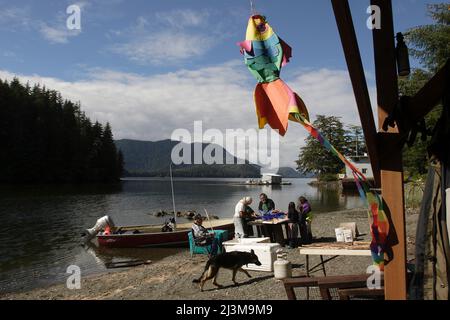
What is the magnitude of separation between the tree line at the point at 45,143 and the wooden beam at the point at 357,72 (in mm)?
88362

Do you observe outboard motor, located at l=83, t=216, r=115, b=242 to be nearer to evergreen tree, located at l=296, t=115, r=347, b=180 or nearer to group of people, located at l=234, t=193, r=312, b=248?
group of people, located at l=234, t=193, r=312, b=248

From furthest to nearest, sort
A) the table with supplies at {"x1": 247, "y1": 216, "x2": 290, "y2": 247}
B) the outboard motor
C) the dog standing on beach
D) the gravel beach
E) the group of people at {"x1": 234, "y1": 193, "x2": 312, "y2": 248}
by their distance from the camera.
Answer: the outboard motor < the group of people at {"x1": 234, "y1": 193, "x2": 312, "y2": 248} < the table with supplies at {"x1": 247, "y1": 216, "x2": 290, "y2": 247} < the dog standing on beach < the gravel beach

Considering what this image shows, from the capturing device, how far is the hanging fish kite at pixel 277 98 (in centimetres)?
279

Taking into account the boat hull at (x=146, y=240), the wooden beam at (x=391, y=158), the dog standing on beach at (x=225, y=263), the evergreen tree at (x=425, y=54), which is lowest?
the boat hull at (x=146, y=240)

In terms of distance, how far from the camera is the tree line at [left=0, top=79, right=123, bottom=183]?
82812 millimetres

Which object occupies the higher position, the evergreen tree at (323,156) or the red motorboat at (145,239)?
the evergreen tree at (323,156)

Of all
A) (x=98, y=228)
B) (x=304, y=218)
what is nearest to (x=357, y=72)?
(x=304, y=218)

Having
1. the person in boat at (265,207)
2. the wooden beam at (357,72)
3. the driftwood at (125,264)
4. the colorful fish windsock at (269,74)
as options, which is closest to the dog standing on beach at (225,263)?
the person in boat at (265,207)

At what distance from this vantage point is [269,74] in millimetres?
2908

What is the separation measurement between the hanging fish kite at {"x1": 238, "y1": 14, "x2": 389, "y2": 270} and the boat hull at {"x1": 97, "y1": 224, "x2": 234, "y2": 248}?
15803 millimetres

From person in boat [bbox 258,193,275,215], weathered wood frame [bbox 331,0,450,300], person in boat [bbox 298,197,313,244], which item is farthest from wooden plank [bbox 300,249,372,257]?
person in boat [bbox 258,193,275,215]

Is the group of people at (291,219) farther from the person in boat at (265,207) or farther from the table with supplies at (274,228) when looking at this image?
the person in boat at (265,207)

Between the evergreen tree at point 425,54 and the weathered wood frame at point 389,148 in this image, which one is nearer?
the weathered wood frame at point 389,148

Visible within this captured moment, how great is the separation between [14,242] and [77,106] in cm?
9814
